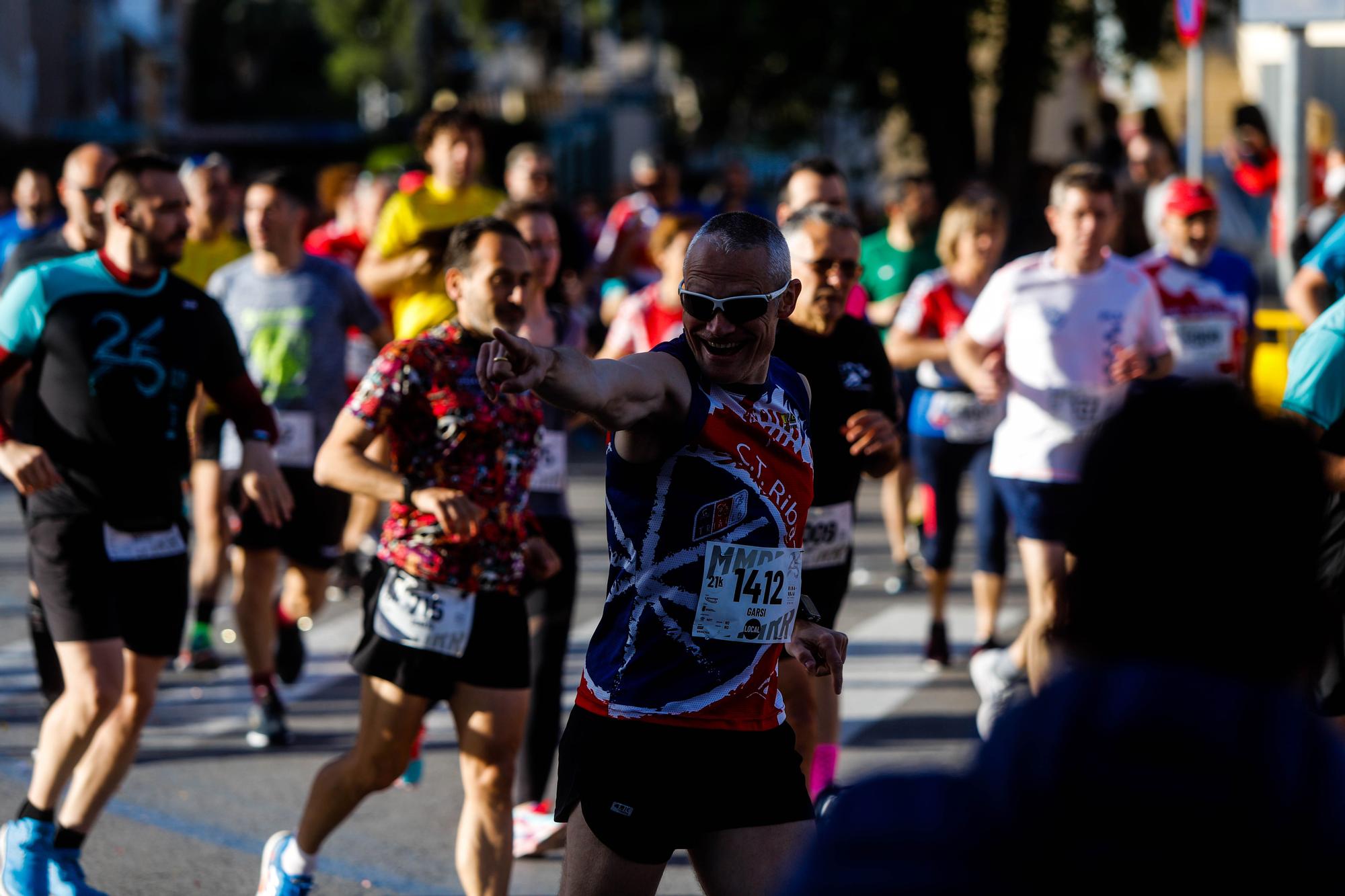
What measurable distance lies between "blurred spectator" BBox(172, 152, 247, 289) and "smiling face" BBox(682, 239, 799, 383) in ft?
17.7

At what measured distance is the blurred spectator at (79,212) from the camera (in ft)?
22.6

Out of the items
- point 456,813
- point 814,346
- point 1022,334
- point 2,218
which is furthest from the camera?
point 2,218

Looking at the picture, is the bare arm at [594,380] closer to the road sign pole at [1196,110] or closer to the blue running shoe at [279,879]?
the blue running shoe at [279,879]

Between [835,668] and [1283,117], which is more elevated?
[1283,117]

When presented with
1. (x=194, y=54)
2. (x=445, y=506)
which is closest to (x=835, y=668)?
(x=445, y=506)

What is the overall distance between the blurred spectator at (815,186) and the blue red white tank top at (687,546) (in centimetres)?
317

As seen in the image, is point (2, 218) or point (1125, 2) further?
Answer: point (1125, 2)

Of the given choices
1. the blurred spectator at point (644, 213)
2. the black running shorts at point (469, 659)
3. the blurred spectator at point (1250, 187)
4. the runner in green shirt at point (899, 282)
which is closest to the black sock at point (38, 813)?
the black running shorts at point (469, 659)

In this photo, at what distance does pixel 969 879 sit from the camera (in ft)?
4.86

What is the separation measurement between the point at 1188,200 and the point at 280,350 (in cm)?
392

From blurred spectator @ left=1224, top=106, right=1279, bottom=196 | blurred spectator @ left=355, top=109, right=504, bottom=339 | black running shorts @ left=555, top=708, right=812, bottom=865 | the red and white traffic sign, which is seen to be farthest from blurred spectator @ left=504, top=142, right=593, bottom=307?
blurred spectator @ left=1224, top=106, right=1279, bottom=196

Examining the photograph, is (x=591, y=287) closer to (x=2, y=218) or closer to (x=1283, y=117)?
(x=2, y=218)

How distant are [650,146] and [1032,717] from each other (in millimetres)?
38012

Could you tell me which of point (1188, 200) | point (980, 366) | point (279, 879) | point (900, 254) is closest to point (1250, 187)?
point (900, 254)
